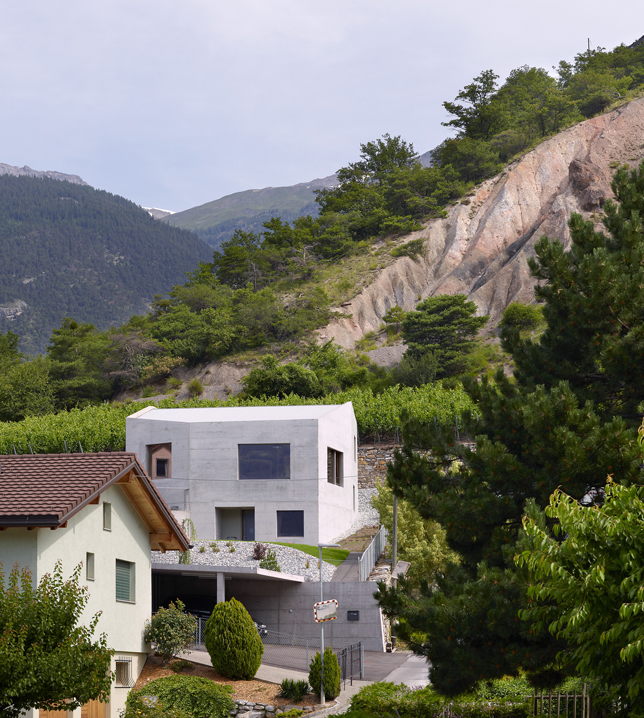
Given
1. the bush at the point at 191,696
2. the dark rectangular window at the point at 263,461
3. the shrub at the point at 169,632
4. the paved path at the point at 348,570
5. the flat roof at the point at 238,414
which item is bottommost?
the paved path at the point at 348,570

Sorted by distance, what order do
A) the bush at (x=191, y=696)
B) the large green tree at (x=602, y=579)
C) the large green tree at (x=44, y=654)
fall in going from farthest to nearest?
the bush at (x=191, y=696), the large green tree at (x=44, y=654), the large green tree at (x=602, y=579)

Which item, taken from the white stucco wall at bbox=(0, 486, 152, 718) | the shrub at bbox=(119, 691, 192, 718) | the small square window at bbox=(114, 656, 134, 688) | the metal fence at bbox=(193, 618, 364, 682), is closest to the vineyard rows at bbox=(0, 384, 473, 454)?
the metal fence at bbox=(193, 618, 364, 682)

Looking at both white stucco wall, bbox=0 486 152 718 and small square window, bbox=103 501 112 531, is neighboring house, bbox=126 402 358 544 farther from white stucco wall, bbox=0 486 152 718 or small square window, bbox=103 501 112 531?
small square window, bbox=103 501 112 531

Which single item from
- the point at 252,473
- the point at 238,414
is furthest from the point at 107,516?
the point at 238,414

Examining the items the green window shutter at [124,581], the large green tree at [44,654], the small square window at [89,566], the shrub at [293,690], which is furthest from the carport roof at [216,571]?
the large green tree at [44,654]

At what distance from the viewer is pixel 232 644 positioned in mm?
19281

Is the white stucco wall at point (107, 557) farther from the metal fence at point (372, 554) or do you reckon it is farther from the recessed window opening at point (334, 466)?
the recessed window opening at point (334, 466)

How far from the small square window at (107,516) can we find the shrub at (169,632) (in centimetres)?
308

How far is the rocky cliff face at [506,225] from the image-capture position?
219ft

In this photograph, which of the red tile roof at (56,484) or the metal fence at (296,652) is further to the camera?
the metal fence at (296,652)

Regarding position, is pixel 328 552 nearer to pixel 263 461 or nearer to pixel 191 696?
pixel 263 461

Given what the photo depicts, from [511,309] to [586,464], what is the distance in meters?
Answer: 43.9

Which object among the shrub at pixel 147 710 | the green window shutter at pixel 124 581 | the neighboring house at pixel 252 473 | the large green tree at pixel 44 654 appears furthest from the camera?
the neighboring house at pixel 252 473

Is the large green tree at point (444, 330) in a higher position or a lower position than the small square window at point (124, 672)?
higher
